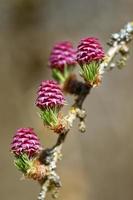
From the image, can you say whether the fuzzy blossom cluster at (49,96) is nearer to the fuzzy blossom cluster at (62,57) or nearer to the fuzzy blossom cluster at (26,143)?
the fuzzy blossom cluster at (26,143)

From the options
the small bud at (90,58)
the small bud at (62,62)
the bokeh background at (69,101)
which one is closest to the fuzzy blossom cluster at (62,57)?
the small bud at (62,62)

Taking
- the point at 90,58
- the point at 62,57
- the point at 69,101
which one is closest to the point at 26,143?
the point at 90,58

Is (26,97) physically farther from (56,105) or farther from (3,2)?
(56,105)

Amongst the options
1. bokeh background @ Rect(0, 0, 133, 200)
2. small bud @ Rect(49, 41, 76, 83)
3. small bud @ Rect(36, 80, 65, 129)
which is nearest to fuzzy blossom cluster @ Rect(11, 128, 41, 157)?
small bud @ Rect(36, 80, 65, 129)

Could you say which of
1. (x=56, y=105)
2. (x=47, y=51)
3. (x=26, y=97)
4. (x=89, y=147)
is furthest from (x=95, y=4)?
(x=56, y=105)

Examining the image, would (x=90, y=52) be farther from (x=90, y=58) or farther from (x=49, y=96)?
(x=49, y=96)

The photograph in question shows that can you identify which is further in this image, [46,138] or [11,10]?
[11,10]
